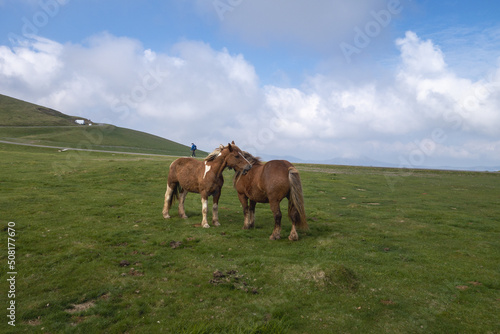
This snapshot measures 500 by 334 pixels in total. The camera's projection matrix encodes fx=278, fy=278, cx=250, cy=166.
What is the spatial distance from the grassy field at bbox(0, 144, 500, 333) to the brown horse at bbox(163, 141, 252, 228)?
1.26 meters

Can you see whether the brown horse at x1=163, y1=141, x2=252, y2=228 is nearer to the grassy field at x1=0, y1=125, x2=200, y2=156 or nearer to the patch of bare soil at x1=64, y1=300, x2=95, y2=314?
the patch of bare soil at x1=64, y1=300, x2=95, y2=314

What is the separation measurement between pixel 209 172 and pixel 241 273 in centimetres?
588

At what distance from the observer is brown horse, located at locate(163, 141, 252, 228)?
12.3m

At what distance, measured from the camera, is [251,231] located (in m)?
12.0

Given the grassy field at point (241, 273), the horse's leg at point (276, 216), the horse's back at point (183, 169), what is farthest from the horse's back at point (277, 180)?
the horse's back at point (183, 169)

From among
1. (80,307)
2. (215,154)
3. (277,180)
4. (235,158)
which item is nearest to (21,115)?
(215,154)

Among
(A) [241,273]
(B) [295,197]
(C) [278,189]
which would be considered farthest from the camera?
(C) [278,189]

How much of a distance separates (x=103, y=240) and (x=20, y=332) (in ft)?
16.1

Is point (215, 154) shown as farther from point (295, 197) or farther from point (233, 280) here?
point (233, 280)

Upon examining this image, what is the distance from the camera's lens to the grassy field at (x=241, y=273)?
568 cm

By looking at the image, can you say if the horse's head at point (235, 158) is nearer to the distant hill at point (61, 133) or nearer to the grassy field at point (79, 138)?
the grassy field at point (79, 138)

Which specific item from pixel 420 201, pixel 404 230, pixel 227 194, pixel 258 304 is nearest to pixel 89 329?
pixel 258 304

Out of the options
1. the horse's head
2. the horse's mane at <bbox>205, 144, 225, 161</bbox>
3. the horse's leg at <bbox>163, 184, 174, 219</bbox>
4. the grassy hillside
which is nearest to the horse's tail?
the horse's head

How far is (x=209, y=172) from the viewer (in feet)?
41.5
